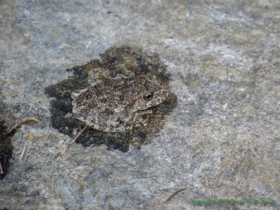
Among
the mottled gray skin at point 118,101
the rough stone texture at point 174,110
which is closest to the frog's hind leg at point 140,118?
the mottled gray skin at point 118,101

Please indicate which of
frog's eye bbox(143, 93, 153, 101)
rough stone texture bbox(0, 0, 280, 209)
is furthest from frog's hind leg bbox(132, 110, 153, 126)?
rough stone texture bbox(0, 0, 280, 209)

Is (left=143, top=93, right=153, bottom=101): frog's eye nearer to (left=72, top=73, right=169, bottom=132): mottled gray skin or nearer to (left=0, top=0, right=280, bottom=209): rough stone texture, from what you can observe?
(left=72, top=73, right=169, bottom=132): mottled gray skin

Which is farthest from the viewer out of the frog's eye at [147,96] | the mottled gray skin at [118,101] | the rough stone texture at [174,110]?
the frog's eye at [147,96]

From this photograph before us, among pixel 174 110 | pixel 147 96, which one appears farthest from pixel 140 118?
pixel 174 110

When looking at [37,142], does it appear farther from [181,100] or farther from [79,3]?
[79,3]

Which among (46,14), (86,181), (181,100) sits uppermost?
(46,14)

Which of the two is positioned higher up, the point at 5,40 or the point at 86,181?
the point at 5,40

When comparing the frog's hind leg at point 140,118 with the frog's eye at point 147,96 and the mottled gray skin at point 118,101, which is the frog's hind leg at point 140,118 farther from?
the frog's eye at point 147,96

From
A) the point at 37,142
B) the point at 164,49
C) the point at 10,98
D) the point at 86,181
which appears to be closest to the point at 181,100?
the point at 164,49

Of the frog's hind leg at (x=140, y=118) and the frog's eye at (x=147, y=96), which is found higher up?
the frog's eye at (x=147, y=96)
